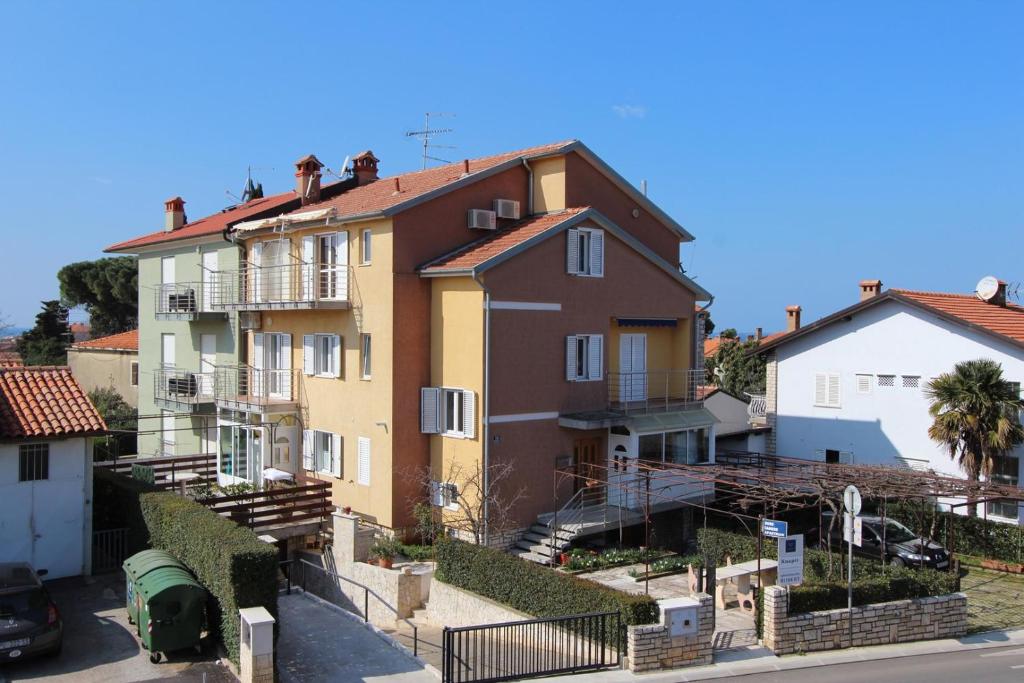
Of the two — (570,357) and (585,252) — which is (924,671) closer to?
(570,357)

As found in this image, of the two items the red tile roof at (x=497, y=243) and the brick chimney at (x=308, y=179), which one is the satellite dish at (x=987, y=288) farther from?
the brick chimney at (x=308, y=179)

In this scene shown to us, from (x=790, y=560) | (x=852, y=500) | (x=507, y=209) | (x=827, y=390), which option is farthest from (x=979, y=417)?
(x=507, y=209)

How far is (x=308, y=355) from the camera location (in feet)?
89.3

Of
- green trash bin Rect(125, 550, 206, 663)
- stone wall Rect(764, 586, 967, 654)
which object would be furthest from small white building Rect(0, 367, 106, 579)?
stone wall Rect(764, 586, 967, 654)

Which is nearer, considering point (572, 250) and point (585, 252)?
point (572, 250)

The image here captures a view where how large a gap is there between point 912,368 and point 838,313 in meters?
3.20

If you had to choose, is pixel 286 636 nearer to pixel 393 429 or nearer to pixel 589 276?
pixel 393 429

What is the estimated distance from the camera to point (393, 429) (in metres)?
23.5

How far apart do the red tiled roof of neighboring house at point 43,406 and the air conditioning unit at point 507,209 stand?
12.5m

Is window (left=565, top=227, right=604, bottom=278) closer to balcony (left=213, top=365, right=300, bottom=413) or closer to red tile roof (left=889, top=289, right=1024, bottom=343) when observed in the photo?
balcony (left=213, top=365, right=300, bottom=413)

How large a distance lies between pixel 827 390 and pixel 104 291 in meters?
52.2

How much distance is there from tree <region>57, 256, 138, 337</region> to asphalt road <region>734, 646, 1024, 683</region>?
57340 mm

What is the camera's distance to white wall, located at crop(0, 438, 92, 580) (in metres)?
19.4

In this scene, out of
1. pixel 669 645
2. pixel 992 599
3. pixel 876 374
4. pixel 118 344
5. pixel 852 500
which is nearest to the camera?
pixel 669 645
